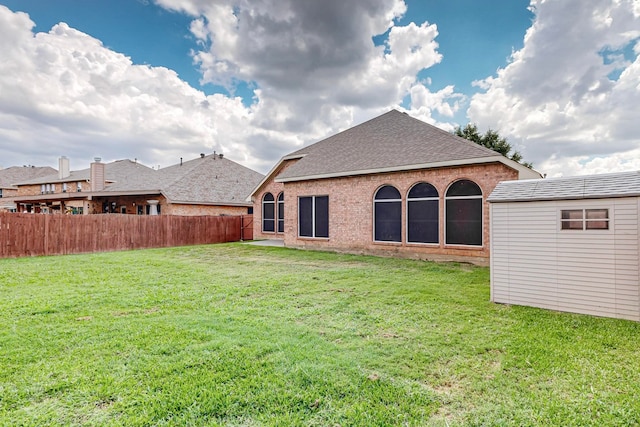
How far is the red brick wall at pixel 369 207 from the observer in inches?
391

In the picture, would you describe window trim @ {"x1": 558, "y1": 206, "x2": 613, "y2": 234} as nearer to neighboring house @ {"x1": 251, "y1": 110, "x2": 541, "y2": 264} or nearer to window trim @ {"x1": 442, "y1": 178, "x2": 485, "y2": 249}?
neighboring house @ {"x1": 251, "y1": 110, "x2": 541, "y2": 264}

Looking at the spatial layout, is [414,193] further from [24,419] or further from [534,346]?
[24,419]

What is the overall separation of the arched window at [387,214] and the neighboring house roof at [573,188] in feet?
18.0

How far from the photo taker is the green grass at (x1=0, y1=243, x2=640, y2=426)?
8.37 ft

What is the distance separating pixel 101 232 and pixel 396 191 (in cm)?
1369

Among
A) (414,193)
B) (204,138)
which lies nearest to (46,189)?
(204,138)

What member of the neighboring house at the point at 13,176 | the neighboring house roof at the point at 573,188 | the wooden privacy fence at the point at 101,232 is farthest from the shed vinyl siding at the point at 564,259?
the neighboring house at the point at 13,176

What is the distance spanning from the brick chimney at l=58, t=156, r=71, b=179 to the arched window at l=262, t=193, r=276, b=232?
22.9 meters

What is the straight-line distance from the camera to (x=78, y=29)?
1293 cm

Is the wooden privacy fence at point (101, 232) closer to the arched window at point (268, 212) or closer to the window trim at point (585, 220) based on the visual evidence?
the arched window at point (268, 212)

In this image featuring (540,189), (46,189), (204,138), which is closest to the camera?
(540,189)

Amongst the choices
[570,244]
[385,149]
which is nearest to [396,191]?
[385,149]

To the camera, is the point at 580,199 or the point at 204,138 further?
the point at 204,138

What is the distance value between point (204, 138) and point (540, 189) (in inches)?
1069
